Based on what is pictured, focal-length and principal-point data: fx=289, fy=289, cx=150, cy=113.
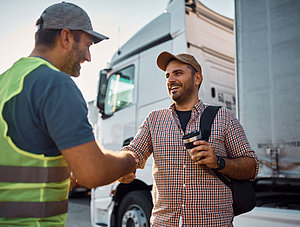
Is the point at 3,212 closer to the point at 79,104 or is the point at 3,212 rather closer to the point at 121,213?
the point at 79,104

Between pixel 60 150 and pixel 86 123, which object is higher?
pixel 86 123

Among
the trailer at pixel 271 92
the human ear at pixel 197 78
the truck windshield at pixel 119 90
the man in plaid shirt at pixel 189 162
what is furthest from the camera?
the truck windshield at pixel 119 90

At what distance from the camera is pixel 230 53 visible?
4324 mm

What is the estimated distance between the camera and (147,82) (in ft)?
13.4

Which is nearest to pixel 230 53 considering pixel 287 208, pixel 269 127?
pixel 269 127

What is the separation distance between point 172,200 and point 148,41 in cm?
277

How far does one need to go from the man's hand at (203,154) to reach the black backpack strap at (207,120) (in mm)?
223

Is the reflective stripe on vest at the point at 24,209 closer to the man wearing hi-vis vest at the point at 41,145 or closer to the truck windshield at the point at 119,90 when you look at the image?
the man wearing hi-vis vest at the point at 41,145

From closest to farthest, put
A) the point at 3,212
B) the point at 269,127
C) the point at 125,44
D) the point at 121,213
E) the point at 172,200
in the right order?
the point at 3,212 → the point at 172,200 → the point at 269,127 → the point at 121,213 → the point at 125,44

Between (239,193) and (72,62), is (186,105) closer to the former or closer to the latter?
(239,193)

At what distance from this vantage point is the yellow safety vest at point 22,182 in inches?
41.7

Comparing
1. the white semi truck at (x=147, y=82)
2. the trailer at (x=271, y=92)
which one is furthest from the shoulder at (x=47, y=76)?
the white semi truck at (x=147, y=82)

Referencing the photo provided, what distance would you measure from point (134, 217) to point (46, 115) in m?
3.15

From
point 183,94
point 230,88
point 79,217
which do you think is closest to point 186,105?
point 183,94
